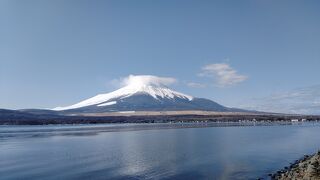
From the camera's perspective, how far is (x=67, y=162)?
4884 centimetres

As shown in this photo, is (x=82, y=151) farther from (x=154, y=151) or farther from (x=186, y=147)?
(x=186, y=147)

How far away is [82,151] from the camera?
6138 centimetres

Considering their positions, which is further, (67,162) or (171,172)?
(67,162)

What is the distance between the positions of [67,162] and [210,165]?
16.6 meters

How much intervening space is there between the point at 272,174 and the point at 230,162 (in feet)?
28.6

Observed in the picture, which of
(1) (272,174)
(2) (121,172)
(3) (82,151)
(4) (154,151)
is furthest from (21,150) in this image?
(1) (272,174)

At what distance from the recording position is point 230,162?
156ft

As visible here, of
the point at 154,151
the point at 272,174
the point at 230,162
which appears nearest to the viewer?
the point at 272,174

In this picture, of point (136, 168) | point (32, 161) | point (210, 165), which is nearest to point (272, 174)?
point (210, 165)

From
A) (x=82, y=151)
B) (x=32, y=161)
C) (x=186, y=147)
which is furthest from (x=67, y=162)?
(x=186, y=147)

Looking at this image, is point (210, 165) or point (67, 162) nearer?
point (210, 165)

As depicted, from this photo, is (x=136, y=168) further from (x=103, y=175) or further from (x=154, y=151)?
(x=154, y=151)

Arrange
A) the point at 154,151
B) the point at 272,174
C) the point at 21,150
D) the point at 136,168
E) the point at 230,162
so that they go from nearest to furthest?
1. the point at 272,174
2. the point at 136,168
3. the point at 230,162
4. the point at 154,151
5. the point at 21,150

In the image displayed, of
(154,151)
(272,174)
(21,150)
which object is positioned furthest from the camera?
(21,150)
